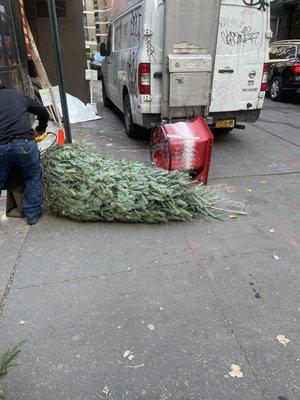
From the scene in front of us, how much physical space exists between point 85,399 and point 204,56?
490 cm

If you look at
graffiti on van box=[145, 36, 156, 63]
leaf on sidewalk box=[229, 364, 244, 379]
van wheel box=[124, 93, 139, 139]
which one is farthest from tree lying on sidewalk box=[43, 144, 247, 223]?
van wheel box=[124, 93, 139, 139]

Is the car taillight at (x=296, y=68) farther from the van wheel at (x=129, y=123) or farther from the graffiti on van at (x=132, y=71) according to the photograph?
the graffiti on van at (x=132, y=71)

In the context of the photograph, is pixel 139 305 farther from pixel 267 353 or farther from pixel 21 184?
pixel 21 184

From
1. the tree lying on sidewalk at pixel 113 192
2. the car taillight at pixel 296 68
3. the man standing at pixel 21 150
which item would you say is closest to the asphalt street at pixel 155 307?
the tree lying on sidewalk at pixel 113 192

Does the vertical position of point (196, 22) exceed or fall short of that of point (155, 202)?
it exceeds it

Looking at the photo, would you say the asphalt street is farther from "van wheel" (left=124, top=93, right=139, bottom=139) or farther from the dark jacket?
"van wheel" (left=124, top=93, right=139, bottom=139)

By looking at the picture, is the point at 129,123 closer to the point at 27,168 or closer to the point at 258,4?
the point at 258,4

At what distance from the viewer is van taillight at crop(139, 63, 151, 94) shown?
211 inches

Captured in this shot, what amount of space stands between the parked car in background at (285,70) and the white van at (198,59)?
578 cm

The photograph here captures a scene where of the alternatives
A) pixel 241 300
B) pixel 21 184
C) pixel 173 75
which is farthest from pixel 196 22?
pixel 241 300

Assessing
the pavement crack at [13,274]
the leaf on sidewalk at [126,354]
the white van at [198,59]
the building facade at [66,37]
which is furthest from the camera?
the building facade at [66,37]

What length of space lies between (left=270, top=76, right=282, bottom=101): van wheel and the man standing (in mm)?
10130

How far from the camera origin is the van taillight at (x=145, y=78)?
211 inches

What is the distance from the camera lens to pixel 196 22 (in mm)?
5117
